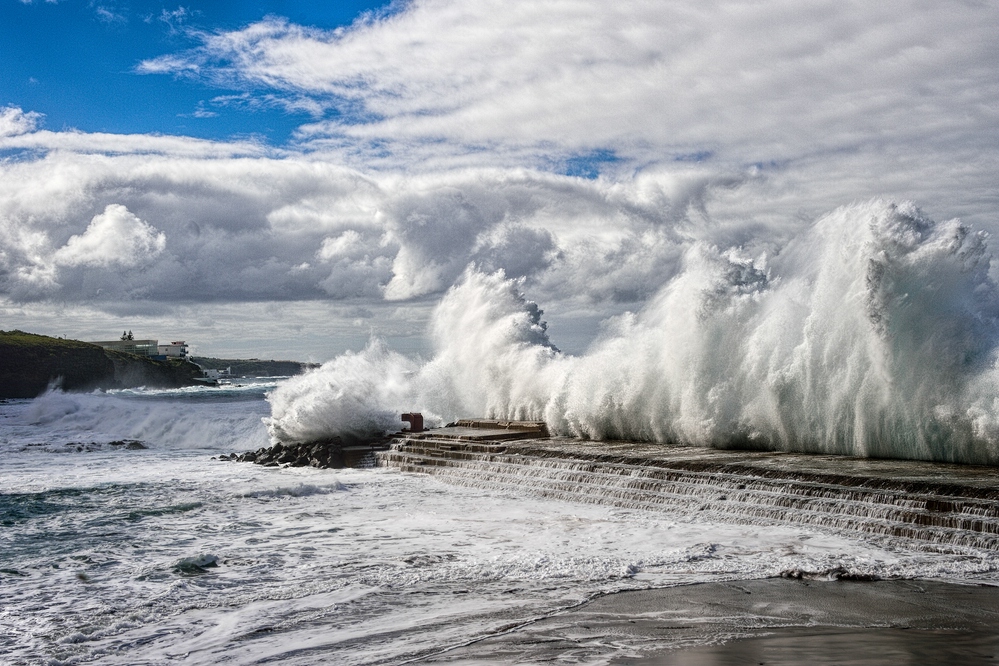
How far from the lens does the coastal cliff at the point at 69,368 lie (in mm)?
82988

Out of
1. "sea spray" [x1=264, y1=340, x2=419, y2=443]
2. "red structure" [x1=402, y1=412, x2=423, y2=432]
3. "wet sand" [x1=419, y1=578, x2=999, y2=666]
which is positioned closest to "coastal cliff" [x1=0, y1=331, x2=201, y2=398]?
"sea spray" [x1=264, y1=340, x2=419, y2=443]

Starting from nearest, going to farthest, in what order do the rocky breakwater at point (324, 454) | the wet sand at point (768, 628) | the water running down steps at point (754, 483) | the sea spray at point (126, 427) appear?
the wet sand at point (768, 628) → the water running down steps at point (754, 483) → the rocky breakwater at point (324, 454) → the sea spray at point (126, 427)

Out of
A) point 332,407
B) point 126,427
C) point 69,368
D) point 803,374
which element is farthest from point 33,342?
point 803,374

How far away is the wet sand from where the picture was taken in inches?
223

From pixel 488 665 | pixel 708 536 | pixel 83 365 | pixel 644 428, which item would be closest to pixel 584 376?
pixel 644 428

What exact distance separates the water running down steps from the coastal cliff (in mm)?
79256

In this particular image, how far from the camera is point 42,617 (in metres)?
7.57

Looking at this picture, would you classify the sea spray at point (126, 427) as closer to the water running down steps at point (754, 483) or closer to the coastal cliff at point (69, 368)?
the water running down steps at point (754, 483)

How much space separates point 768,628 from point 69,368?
307ft

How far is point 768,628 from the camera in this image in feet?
20.8

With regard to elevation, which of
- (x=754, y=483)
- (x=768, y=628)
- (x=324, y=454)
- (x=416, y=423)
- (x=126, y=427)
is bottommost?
(x=126, y=427)

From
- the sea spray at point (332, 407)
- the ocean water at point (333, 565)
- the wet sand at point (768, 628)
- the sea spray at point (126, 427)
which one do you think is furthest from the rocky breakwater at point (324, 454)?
the wet sand at point (768, 628)

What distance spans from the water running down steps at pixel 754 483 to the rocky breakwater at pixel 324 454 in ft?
8.87

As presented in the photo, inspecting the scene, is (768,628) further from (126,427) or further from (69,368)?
(69,368)
